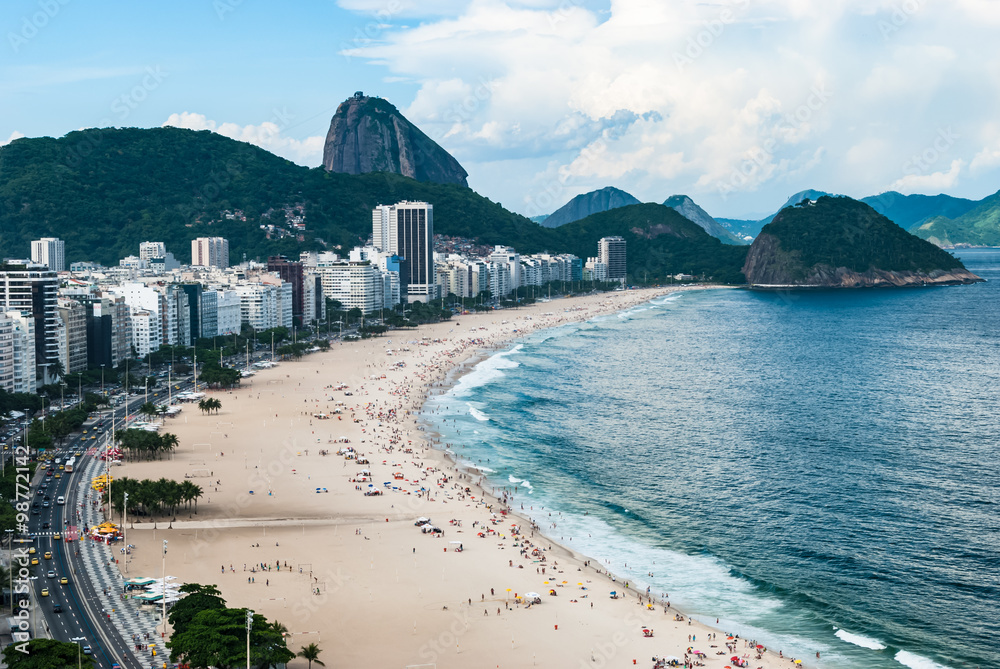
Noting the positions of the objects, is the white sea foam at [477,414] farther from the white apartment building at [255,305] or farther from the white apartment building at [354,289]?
the white apartment building at [354,289]

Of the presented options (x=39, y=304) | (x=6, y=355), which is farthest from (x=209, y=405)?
(x=39, y=304)

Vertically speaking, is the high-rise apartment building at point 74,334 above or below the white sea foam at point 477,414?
above

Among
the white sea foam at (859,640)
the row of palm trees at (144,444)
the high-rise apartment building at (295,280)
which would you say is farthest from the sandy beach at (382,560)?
the high-rise apartment building at (295,280)

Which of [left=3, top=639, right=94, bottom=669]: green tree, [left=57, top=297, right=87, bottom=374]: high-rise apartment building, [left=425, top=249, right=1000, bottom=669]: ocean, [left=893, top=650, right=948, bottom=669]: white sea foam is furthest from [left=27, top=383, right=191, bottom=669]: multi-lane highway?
[left=57, top=297, right=87, bottom=374]: high-rise apartment building

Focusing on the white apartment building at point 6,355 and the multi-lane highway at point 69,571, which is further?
the white apartment building at point 6,355

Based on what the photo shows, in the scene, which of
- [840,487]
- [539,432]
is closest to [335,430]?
[539,432]

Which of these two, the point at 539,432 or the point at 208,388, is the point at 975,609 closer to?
the point at 539,432
